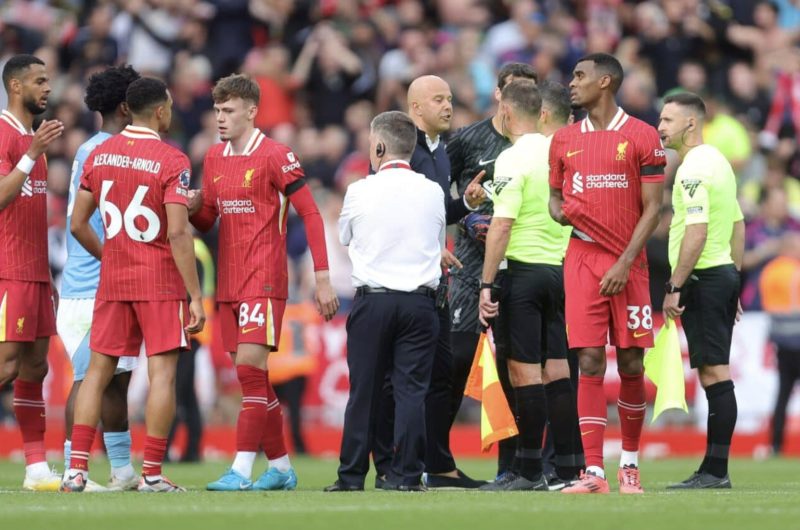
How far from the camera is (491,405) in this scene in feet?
36.1

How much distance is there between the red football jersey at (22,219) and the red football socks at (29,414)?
81 centimetres

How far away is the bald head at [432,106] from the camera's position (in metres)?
11.6

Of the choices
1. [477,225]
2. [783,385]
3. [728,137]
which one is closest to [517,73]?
[477,225]

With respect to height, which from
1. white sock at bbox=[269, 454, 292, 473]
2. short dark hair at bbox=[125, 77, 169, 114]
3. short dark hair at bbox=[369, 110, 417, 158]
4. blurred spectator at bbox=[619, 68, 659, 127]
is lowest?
white sock at bbox=[269, 454, 292, 473]


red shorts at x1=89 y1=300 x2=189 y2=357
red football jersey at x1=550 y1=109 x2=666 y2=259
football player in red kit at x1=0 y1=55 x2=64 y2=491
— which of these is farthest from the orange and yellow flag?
football player in red kit at x1=0 y1=55 x2=64 y2=491

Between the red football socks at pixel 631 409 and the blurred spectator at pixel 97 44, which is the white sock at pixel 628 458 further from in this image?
the blurred spectator at pixel 97 44

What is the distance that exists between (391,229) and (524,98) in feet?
4.87

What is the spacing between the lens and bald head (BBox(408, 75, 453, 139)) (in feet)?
38.0

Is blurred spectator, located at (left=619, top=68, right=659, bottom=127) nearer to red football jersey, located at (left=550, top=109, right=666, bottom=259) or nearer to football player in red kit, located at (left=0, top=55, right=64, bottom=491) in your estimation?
red football jersey, located at (left=550, top=109, right=666, bottom=259)

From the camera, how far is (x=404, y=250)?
34.3ft

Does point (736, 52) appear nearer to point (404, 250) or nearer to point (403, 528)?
point (404, 250)

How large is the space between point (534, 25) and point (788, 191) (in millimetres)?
4280

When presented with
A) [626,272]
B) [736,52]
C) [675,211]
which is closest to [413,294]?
[626,272]

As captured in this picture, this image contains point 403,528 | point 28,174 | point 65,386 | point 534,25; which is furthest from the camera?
point 534,25
